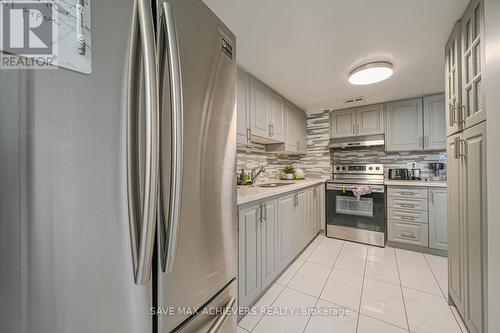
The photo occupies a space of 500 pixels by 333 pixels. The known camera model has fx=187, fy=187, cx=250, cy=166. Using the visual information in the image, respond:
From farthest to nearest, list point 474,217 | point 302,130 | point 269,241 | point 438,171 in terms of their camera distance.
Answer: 1. point 302,130
2. point 438,171
3. point 269,241
4. point 474,217

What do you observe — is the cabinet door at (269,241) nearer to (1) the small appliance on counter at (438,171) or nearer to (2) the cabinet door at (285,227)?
(2) the cabinet door at (285,227)

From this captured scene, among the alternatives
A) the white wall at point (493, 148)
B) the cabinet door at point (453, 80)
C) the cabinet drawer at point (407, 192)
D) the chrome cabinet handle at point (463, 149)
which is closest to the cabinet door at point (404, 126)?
the cabinet drawer at point (407, 192)

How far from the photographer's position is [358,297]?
1.62m

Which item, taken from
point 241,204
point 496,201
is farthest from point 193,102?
point 496,201

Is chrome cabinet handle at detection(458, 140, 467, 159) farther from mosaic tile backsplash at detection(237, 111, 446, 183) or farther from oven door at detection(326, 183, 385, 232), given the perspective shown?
mosaic tile backsplash at detection(237, 111, 446, 183)

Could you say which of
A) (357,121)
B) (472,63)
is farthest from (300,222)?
(357,121)

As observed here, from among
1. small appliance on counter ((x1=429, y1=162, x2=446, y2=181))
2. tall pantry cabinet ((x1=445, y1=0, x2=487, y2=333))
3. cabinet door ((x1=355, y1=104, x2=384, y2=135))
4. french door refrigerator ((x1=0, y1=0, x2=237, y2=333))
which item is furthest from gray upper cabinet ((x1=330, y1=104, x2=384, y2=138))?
french door refrigerator ((x1=0, y1=0, x2=237, y2=333))

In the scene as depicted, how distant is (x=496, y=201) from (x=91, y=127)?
165 centimetres

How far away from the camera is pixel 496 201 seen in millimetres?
899

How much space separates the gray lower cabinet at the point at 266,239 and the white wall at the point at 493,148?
49.4 inches

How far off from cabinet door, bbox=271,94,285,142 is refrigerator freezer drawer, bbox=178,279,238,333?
1.95 m

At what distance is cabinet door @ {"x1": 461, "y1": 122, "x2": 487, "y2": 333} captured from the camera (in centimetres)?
98

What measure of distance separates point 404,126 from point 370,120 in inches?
18.3

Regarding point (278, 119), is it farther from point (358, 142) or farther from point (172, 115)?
point (172, 115)
